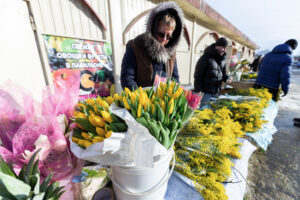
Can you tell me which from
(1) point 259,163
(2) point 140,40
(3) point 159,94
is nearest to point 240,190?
(3) point 159,94

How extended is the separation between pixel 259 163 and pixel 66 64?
336 centimetres

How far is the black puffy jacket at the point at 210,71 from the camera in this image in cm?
216

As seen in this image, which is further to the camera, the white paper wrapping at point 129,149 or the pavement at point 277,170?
the pavement at point 277,170

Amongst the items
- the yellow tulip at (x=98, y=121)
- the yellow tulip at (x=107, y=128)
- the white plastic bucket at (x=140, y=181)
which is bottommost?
the white plastic bucket at (x=140, y=181)

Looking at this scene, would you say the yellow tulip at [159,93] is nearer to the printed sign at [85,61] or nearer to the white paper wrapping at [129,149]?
the white paper wrapping at [129,149]

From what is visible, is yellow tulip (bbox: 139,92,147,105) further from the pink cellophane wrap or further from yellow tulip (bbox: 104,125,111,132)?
the pink cellophane wrap

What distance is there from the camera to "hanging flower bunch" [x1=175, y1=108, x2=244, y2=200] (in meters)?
0.59

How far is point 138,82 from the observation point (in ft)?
4.52

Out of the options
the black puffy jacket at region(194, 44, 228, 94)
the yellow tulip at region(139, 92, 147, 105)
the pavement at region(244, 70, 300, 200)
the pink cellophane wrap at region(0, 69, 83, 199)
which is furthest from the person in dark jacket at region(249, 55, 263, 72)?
the pink cellophane wrap at region(0, 69, 83, 199)

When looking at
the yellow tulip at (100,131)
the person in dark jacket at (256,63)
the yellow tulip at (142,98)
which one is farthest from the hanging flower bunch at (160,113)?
the person in dark jacket at (256,63)

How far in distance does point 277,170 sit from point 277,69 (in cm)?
181

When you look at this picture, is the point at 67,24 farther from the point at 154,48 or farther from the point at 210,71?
the point at 210,71

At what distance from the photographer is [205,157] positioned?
700mm

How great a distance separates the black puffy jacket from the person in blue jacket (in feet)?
3.25
